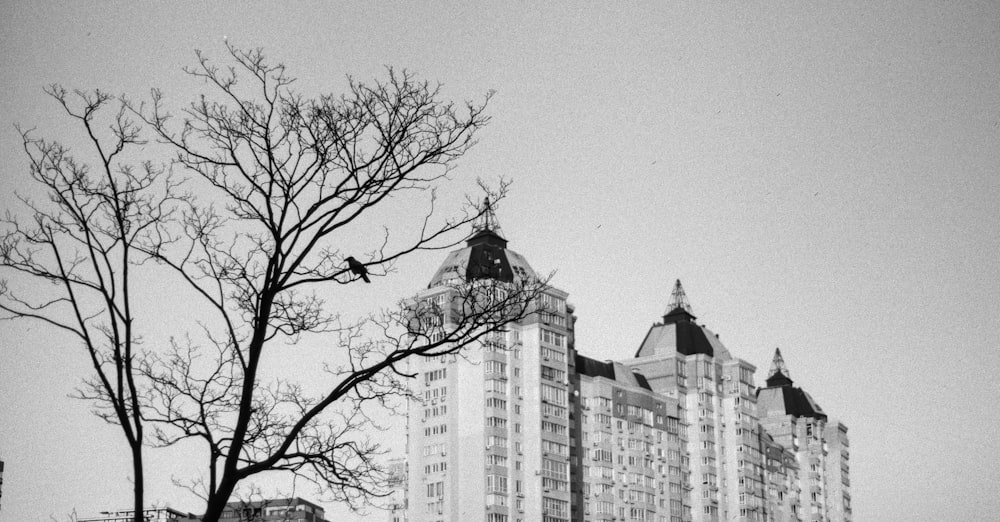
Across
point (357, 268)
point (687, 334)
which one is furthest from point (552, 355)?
point (357, 268)

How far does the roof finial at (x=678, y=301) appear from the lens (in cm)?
17225

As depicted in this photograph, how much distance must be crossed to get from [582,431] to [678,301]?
43.7 metres

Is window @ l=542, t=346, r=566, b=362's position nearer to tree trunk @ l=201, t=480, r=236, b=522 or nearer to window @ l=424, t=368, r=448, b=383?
window @ l=424, t=368, r=448, b=383

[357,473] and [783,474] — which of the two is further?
[783,474]

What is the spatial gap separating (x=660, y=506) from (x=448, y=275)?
40475 mm

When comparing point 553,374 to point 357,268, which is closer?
point 357,268

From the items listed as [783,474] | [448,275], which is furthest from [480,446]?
[783,474]

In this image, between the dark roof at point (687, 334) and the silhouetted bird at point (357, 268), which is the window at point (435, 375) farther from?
the silhouetted bird at point (357, 268)

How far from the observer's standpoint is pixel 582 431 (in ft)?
444

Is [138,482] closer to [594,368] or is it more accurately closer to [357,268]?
[357,268]

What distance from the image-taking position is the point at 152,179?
18.1 meters

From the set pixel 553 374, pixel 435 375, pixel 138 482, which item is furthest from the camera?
pixel 553 374

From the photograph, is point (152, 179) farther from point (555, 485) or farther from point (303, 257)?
point (555, 485)

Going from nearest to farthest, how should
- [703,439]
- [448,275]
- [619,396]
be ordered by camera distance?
[448,275] → [619,396] → [703,439]
